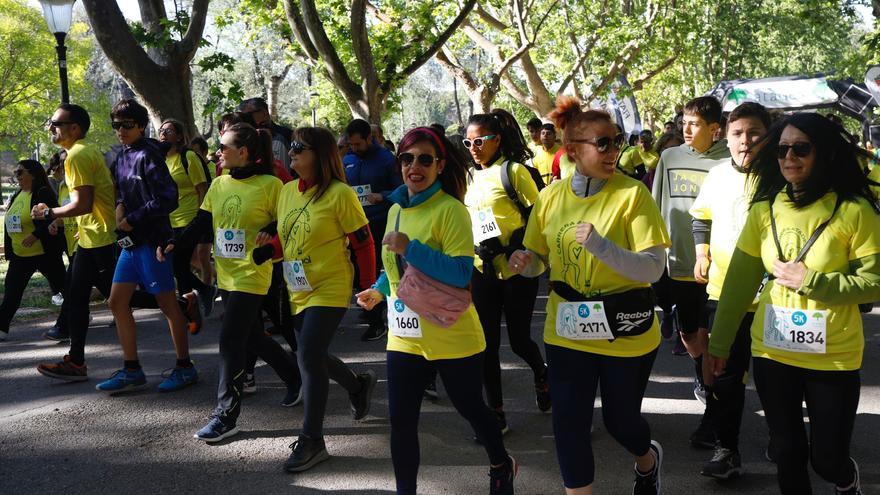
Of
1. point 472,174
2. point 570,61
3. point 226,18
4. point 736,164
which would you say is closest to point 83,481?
point 472,174

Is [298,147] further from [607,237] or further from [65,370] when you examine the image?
[65,370]

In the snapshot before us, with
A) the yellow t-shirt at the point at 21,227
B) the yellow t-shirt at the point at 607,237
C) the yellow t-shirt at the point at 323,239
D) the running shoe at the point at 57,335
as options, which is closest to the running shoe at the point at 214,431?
the yellow t-shirt at the point at 323,239

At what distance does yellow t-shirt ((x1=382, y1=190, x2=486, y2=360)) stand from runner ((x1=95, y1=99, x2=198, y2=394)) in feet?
9.57

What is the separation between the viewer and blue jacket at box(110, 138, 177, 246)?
6.11 metres

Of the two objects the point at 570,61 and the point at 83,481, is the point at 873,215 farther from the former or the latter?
the point at 570,61

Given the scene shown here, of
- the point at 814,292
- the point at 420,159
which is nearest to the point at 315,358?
the point at 420,159

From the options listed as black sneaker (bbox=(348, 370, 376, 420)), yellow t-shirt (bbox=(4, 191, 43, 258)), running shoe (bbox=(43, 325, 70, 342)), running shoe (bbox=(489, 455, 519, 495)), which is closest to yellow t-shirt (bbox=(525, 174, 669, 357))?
running shoe (bbox=(489, 455, 519, 495))

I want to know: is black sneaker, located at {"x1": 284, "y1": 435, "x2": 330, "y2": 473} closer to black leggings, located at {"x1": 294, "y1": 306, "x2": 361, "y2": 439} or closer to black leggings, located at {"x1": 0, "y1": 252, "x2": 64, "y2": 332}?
black leggings, located at {"x1": 294, "y1": 306, "x2": 361, "y2": 439}

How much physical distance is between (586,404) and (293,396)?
3.02m

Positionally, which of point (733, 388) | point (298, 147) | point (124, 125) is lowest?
point (733, 388)

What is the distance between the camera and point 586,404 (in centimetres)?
350

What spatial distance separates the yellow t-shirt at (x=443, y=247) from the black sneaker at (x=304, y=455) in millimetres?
1192

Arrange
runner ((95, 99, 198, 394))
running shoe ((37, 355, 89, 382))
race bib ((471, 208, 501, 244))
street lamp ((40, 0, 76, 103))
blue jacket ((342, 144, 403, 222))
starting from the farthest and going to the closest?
street lamp ((40, 0, 76, 103)) < blue jacket ((342, 144, 403, 222)) < running shoe ((37, 355, 89, 382)) < runner ((95, 99, 198, 394)) < race bib ((471, 208, 501, 244))

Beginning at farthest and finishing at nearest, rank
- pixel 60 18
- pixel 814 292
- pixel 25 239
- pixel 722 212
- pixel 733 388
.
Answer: pixel 60 18
pixel 25 239
pixel 722 212
pixel 733 388
pixel 814 292
